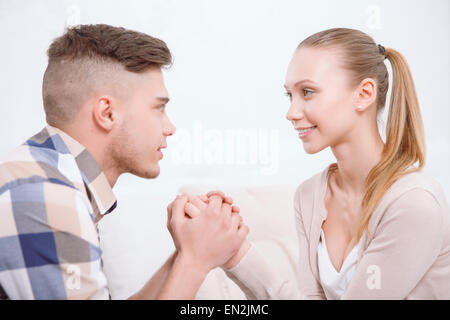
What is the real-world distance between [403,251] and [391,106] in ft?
1.46

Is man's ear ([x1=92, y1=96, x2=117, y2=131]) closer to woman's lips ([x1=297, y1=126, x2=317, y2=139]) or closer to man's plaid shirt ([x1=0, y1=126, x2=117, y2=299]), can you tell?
man's plaid shirt ([x1=0, y1=126, x2=117, y2=299])

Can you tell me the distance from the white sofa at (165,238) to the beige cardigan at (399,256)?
638 millimetres

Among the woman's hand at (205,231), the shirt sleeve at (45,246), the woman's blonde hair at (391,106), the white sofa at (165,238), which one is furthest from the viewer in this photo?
the white sofa at (165,238)

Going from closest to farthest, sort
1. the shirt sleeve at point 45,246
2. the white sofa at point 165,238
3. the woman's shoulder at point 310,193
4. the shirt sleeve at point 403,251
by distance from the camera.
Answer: the shirt sleeve at point 45,246, the shirt sleeve at point 403,251, the woman's shoulder at point 310,193, the white sofa at point 165,238

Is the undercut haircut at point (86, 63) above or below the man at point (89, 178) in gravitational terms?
above

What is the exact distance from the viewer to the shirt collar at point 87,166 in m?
1.23

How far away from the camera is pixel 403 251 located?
1.27m

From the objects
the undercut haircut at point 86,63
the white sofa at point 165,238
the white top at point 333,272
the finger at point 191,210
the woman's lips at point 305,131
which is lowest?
the white sofa at point 165,238

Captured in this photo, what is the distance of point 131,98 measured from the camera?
134cm

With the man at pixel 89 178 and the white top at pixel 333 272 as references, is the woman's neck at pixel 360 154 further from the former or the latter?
the man at pixel 89 178

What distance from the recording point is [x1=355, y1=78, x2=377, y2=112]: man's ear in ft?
4.55

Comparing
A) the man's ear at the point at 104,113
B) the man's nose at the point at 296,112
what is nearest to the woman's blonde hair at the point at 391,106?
the man's nose at the point at 296,112
